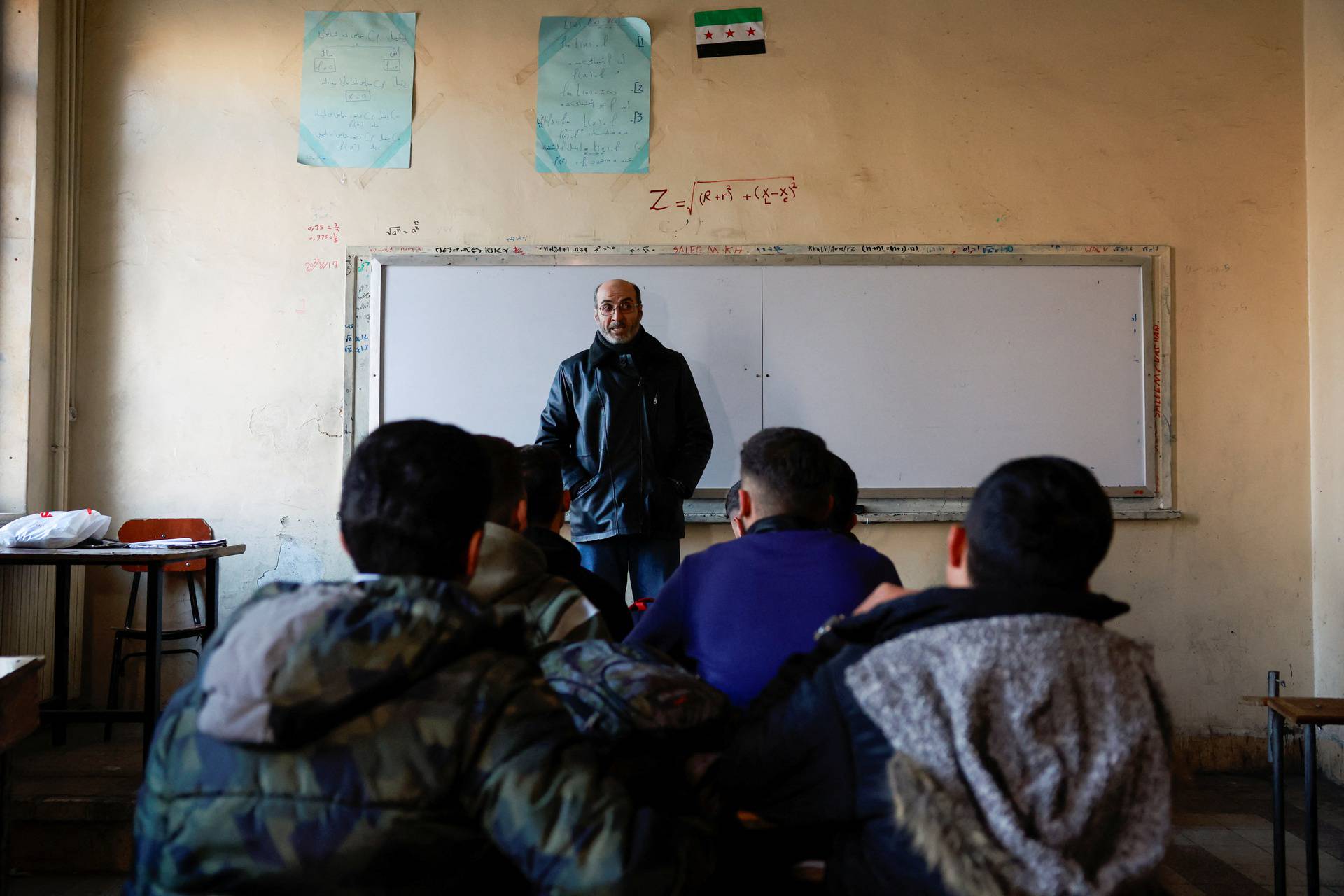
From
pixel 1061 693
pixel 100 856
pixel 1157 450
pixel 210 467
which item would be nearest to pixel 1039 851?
pixel 1061 693

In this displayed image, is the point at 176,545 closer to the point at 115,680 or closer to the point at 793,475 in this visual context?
the point at 115,680

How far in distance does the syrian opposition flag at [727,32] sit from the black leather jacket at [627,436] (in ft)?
4.05

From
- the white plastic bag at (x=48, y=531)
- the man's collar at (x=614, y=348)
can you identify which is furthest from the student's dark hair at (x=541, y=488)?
the white plastic bag at (x=48, y=531)

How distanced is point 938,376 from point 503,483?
2.42 m

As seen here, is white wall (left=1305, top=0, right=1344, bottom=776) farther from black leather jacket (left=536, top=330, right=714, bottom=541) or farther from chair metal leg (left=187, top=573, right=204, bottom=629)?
chair metal leg (left=187, top=573, right=204, bottom=629)

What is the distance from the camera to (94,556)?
267cm

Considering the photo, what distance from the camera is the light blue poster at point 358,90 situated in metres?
3.51

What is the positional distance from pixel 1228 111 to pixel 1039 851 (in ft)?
12.2

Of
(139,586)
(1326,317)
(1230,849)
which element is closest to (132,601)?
(139,586)

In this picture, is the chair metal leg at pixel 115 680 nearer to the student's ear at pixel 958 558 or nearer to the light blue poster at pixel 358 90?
the light blue poster at pixel 358 90

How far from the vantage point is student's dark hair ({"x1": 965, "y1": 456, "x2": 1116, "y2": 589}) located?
94cm

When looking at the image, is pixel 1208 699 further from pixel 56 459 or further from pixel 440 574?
pixel 56 459

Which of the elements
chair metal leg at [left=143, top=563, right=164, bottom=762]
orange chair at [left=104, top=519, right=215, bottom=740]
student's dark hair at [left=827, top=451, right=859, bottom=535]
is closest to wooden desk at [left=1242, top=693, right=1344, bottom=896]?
student's dark hair at [left=827, top=451, right=859, bottom=535]

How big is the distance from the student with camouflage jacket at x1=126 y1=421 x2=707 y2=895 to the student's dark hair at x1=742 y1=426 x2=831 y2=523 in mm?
772
